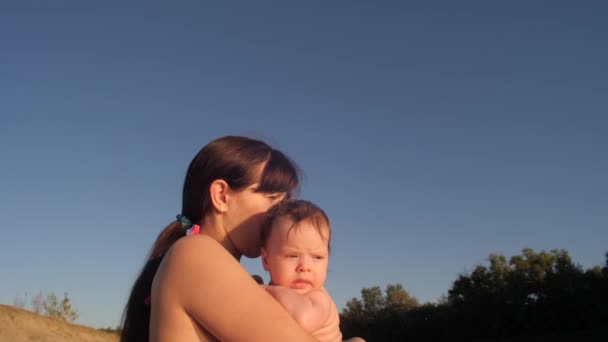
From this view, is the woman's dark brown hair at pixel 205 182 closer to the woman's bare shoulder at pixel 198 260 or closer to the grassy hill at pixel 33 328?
the woman's bare shoulder at pixel 198 260

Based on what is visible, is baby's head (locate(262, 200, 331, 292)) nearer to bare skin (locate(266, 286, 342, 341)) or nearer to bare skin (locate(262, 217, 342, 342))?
bare skin (locate(262, 217, 342, 342))

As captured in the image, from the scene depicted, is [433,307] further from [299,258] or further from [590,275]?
[299,258]

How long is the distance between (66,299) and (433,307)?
82.2ft

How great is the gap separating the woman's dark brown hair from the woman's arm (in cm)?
60

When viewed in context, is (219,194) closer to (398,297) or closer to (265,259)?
(265,259)

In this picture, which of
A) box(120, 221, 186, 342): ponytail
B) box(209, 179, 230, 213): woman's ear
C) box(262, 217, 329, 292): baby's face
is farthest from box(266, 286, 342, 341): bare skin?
box(120, 221, 186, 342): ponytail

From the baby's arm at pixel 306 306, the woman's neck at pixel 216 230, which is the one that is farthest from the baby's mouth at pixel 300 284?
the woman's neck at pixel 216 230

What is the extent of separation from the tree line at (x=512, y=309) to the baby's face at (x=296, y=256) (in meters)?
32.7

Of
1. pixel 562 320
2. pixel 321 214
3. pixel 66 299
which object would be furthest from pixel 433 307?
pixel 321 214

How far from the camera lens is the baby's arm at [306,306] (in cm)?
223

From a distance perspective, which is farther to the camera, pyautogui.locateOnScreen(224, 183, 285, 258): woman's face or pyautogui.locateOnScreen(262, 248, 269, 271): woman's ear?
pyautogui.locateOnScreen(262, 248, 269, 271): woman's ear

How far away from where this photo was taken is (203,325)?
196cm

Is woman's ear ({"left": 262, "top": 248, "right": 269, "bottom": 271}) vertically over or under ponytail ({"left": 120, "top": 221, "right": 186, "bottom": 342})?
over

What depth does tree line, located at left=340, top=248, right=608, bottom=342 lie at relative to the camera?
1254 inches
